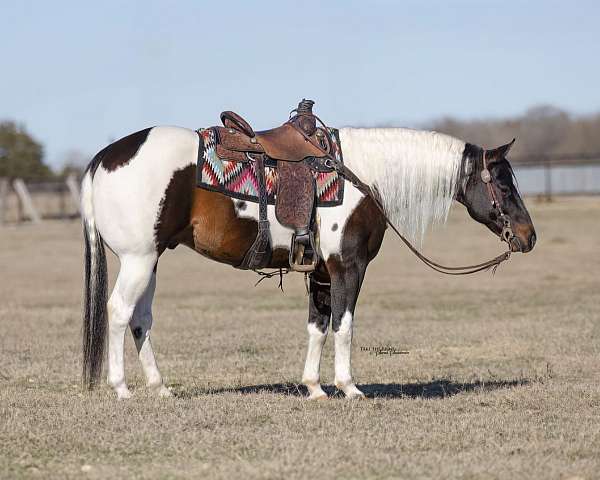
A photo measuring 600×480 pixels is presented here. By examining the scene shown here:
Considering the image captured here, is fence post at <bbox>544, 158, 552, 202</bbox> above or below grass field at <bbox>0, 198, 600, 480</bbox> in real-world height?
below

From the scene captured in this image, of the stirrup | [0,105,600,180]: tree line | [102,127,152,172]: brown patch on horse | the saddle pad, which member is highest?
[102,127,152,172]: brown patch on horse

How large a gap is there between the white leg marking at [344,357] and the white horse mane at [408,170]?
88 centimetres

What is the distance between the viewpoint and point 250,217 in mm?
8016

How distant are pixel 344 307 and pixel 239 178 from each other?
1272 millimetres

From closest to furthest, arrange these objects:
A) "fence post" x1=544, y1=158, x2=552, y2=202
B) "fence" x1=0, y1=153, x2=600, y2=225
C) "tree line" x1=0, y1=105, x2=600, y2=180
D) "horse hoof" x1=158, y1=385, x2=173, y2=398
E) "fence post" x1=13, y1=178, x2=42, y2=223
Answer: "horse hoof" x1=158, y1=385, x2=173, y2=398, "fence post" x1=13, y1=178, x2=42, y2=223, "fence" x1=0, y1=153, x2=600, y2=225, "fence post" x1=544, y1=158, x2=552, y2=202, "tree line" x1=0, y1=105, x2=600, y2=180

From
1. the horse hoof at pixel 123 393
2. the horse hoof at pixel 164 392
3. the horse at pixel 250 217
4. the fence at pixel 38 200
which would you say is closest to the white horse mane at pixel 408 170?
the horse at pixel 250 217

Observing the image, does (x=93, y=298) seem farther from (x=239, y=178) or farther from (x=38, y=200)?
(x=38, y=200)

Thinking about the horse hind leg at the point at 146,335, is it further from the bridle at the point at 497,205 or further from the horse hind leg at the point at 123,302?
the bridle at the point at 497,205

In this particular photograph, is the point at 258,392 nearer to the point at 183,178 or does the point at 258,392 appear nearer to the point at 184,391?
the point at 184,391

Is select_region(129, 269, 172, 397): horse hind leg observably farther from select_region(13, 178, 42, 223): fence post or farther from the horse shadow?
select_region(13, 178, 42, 223): fence post

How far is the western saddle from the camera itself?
800cm

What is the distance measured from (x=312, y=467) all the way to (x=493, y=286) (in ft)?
45.2

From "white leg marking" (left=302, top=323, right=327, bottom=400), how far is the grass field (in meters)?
0.15

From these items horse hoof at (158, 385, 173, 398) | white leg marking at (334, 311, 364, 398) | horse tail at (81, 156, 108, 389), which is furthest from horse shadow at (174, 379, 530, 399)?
horse tail at (81, 156, 108, 389)
